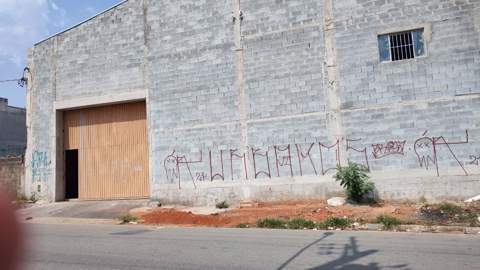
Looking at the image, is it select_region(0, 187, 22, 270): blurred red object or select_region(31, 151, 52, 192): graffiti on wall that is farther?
select_region(31, 151, 52, 192): graffiti on wall

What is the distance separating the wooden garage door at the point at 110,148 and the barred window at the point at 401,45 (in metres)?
10.2

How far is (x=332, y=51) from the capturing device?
56.3 ft

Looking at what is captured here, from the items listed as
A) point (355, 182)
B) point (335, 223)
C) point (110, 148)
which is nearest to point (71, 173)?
point (110, 148)

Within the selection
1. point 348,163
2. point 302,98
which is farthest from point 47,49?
point 348,163

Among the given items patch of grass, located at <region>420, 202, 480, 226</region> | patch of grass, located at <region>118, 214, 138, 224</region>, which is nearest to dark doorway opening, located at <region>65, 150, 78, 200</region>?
patch of grass, located at <region>118, 214, 138, 224</region>

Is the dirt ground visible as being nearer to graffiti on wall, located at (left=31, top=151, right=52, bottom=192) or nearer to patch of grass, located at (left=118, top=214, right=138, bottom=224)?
patch of grass, located at (left=118, top=214, right=138, bottom=224)

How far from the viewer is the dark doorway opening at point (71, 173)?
21.6 meters

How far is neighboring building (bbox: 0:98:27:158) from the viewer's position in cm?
3762

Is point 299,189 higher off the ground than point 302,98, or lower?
lower

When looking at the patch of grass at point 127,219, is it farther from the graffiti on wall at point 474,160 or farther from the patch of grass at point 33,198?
the graffiti on wall at point 474,160

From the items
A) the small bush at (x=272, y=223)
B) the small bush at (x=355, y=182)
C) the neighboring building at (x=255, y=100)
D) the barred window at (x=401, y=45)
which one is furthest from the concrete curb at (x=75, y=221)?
the barred window at (x=401, y=45)

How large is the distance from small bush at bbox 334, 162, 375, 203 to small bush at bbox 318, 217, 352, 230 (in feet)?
7.65

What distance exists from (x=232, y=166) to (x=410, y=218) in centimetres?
696

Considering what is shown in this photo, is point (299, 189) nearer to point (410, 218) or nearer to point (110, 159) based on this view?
point (410, 218)
